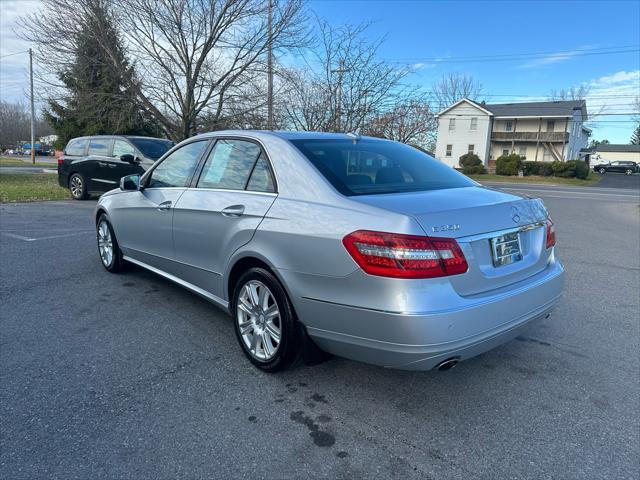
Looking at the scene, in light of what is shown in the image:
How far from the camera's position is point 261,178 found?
3287 mm

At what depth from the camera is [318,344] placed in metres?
2.82

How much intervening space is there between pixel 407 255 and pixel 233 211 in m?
1.45

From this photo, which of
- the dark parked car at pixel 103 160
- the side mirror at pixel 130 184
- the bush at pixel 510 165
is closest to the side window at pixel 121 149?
the dark parked car at pixel 103 160

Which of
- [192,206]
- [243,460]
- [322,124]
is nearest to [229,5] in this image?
[322,124]

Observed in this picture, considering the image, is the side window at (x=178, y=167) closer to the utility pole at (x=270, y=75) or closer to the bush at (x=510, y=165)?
the utility pole at (x=270, y=75)

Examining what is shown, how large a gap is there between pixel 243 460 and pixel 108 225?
3.96m

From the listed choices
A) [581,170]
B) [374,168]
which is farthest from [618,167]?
[374,168]

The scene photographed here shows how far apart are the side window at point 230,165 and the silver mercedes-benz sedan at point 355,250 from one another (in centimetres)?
1

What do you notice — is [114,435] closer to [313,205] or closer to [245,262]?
[245,262]

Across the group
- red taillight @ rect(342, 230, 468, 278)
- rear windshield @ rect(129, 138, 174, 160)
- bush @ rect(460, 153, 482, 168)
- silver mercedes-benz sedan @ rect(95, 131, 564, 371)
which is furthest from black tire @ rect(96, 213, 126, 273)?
bush @ rect(460, 153, 482, 168)

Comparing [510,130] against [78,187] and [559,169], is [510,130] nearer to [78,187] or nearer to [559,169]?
[559,169]

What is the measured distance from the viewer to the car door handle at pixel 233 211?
3260 millimetres

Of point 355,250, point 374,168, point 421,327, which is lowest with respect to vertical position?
point 421,327

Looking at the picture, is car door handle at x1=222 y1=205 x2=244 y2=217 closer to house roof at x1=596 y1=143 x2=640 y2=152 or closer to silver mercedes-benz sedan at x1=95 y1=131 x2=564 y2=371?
silver mercedes-benz sedan at x1=95 y1=131 x2=564 y2=371
